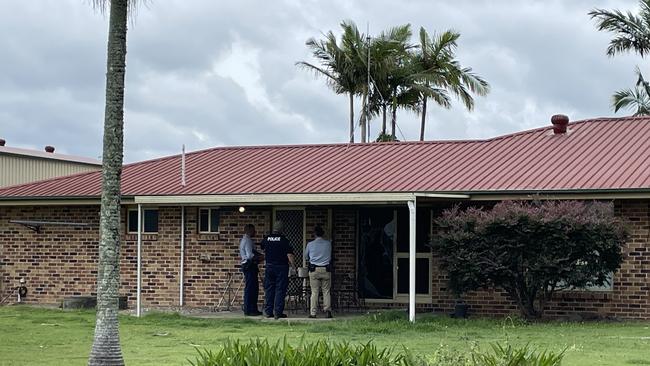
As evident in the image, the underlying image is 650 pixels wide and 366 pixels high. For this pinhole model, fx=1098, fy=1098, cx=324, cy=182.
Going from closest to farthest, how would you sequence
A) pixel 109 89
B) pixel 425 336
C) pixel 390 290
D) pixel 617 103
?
pixel 109 89 < pixel 425 336 < pixel 390 290 < pixel 617 103

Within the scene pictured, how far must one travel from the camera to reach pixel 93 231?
22.6 meters

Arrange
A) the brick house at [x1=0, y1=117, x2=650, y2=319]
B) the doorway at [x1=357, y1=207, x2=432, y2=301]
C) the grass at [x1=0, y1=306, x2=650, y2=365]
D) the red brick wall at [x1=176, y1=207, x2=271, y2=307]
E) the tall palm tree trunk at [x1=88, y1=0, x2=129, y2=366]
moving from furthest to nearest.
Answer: the red brick wall at [x1=176, y1=207, x2=271, y2=307], the doorway at [x1=357, y1=207, x2=432, y2=301], the brick house at [x1=0, y1=117, x2=650, y2=319], the grass at [x1=0, y1=306, x2=650, y2=365], the tall palm tree trunk at [x1=88, y1=0, x2=129, y2=366]

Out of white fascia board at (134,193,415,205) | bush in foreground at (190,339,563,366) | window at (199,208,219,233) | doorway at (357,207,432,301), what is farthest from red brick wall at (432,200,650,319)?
bush in foreground at (190,339,563,366)

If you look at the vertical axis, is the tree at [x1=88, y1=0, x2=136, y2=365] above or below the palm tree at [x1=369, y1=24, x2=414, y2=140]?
below

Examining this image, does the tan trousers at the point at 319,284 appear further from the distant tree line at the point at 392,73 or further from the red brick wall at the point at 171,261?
the distant tree line at the point at 392,73

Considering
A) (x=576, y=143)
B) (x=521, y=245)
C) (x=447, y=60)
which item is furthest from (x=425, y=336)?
(x=447, y=60)

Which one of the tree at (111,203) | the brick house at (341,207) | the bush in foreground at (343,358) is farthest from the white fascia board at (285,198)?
the bush in foreground at (343,358)

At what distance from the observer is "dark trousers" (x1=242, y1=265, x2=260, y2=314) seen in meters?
19.4

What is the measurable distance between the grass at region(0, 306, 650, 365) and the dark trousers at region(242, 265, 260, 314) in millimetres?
1143

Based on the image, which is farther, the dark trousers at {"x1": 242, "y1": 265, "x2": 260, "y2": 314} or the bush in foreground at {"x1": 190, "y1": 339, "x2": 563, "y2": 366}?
the dark trousers at {"x1": 242, "y1": 265, "x2": 260, "y2": 314}

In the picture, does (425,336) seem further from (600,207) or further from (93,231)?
(93,231)

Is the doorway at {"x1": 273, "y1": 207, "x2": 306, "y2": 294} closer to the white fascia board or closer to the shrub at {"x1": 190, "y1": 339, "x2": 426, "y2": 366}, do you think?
the white fascia board

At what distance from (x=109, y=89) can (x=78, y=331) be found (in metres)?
6.52

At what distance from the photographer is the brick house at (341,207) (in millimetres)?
18141
